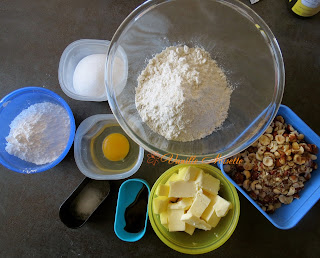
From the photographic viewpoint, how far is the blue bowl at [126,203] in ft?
4.21

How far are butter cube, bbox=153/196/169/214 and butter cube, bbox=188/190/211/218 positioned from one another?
119 millimetres

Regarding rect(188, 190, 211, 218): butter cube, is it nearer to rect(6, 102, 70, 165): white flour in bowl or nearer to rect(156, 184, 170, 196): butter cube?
rect(156, 184, 170, 196): butter cube

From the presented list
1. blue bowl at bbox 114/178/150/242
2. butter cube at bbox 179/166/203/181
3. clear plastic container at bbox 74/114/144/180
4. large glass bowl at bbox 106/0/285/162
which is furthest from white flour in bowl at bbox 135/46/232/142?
blue bowl at bbox 114/178/150/242

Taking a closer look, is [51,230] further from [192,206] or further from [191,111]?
[191,111]

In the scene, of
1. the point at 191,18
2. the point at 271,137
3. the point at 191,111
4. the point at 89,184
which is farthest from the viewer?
the point at 89,184

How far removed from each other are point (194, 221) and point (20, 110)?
1026 mm

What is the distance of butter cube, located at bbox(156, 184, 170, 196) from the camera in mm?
1209

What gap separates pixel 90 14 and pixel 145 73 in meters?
0.56

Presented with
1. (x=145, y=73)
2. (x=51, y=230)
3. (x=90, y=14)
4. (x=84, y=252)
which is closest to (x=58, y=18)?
(x=90, y=14)

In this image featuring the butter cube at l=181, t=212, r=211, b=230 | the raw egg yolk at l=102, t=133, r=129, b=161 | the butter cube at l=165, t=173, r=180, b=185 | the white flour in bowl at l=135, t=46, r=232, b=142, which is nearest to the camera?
the white flour in bowl at l=135, t=46, r=232, b=142

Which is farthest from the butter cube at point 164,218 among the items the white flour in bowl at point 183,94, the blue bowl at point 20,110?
the blue bowl at point 20,110

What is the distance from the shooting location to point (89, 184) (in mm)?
1357

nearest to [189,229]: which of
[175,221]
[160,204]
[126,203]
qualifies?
[175,221]

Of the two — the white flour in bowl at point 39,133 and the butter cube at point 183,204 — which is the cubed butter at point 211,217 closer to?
the butter cube at point 183,204
